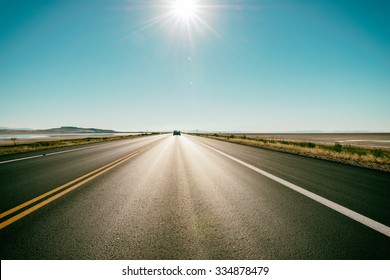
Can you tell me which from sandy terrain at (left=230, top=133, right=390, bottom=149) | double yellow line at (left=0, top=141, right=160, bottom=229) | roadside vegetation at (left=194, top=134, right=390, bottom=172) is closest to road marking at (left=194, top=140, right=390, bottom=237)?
double yellow line at (left=0, top=141, right=160, bottom=229)

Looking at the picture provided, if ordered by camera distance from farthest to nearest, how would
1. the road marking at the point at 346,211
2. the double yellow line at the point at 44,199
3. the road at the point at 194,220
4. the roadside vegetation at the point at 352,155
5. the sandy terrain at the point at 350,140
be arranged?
Result: 1. the sandy terrain at the point at 350,140
2. the roadside vegetation at the point at 352,155
3. the double yellow line at the point at 44,199
4. the road marking at the point at 346,211
5. the road at the point at 194,220

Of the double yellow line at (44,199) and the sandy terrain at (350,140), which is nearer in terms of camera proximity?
the double yellow line at (44,199)

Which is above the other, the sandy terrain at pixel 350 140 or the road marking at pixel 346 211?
the road marking at pixel 346 211

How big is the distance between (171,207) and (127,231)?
1127 millimetres

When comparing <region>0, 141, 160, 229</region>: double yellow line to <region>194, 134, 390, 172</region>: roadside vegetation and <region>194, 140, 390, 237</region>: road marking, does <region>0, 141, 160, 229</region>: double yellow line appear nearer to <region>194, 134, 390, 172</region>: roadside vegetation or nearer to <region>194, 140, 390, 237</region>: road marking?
<region>194, 140, 390, 237</region>: road marking

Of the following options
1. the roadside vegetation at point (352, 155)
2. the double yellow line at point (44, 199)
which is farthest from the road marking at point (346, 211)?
the roadside vegetation at point (352, 155)

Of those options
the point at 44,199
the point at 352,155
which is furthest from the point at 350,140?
the point at 44,199

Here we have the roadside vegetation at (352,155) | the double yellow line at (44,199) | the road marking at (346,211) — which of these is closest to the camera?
the road marking at (346,211)

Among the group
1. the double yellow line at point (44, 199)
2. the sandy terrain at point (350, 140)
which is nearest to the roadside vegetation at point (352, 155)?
the double yellow line at point (44, 199)

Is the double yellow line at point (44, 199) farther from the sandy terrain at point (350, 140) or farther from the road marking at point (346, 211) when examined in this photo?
the sandy terrain at point (350, 140)

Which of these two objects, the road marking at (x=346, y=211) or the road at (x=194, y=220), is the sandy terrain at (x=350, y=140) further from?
the road at (x=194, y=220)

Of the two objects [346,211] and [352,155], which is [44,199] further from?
[352,155]

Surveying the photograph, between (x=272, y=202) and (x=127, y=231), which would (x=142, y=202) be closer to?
(x=127, y=231)
